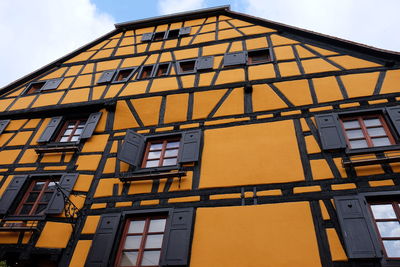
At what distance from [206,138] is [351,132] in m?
3.16

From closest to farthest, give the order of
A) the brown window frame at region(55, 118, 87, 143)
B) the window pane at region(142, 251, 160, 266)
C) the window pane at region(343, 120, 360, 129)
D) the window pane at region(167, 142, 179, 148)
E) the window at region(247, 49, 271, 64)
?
the window pane at region(142, 251, 160, 266)
the window pane at region(343, 120, 360, 129)
the window pane at region(167, 142, 179, 148)
the brown window frame at region(55, 118, 87, 143)
the window at region(247, 49, 271, 64)

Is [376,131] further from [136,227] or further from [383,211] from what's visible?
[136,227]

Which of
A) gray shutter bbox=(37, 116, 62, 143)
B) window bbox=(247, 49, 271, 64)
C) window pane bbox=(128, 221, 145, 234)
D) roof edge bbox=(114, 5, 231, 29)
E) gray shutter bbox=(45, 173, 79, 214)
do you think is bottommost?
window pane bbox=(128, 221, 145, 234)

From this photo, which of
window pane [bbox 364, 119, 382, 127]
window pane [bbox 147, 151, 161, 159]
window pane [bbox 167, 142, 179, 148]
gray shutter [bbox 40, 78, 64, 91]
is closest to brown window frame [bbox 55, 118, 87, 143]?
gray shutter [bbox 40, 78, 64, 91]

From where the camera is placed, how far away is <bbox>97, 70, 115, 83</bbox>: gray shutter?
10.7m

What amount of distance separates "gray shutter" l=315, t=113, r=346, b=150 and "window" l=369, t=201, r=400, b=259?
1.34 meters

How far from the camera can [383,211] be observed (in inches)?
207

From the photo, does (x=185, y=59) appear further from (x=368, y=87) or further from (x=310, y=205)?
(x=310, y=205)

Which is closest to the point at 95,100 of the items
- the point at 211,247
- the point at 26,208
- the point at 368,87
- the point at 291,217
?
the point at 26,208

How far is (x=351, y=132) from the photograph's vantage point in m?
6.71

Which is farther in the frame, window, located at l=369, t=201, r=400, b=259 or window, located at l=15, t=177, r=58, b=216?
window, located at l=15, t=177, r=58, b=216

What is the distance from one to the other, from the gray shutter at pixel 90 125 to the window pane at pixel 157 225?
11.2 ft

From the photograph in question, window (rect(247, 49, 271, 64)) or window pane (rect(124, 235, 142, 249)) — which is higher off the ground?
window (rect(247, 49, 271, 64))

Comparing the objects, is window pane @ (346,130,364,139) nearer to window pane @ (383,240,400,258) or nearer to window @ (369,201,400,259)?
window @ (369,201,400,259)
